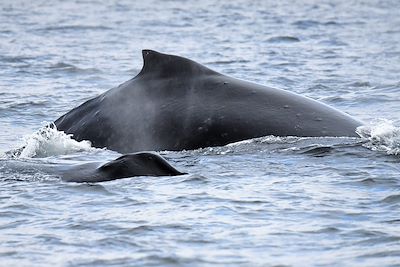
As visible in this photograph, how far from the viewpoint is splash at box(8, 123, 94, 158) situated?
10.1 m

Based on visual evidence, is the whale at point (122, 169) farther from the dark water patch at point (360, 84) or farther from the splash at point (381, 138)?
the dark water patch at point (360, 84)

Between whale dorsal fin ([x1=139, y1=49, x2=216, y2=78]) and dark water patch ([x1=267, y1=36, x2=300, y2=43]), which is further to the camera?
dark water patch ([x1=267, y1=36, x2=300, y2=43])

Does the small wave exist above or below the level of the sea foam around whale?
below

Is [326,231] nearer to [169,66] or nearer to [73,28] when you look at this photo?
[169,66]

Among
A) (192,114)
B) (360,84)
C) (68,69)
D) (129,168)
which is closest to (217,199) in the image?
(129,168)

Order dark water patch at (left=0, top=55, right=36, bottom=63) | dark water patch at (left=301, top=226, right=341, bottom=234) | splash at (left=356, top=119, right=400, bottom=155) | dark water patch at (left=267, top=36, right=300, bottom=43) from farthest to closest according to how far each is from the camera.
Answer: dark water patch at (left=267, top=36, right=300, bottom=43)
dark water patch at (left=0, top=55, right=36, bottom=63)
splash at (left=356, top=119, right=400, bottom=155)
dark water patch at (left=301, top=226, right=341, bottom=234)

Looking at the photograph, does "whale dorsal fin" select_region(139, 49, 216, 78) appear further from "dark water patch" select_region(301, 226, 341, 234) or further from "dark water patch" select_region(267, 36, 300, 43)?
"dark water patch" select_region(267, 36, 300, 43)

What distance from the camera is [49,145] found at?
10.4 m

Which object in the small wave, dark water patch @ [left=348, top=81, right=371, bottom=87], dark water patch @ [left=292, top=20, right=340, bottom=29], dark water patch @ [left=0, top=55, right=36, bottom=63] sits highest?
dark water patch @ [left=348, top=81, right=371, bottom=87]

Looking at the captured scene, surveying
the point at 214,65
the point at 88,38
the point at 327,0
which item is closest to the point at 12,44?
the point at 88,38

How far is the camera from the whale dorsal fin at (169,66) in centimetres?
997

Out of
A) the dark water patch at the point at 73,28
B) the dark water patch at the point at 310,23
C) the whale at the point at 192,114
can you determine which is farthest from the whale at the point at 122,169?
the dark water patch at the point at 310,23

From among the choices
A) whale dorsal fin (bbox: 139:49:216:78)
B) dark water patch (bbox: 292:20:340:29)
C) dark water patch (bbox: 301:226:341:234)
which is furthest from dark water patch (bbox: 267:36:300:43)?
dark water patch (bbox: 301:226:341:234)

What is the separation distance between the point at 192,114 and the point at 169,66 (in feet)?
1.96
